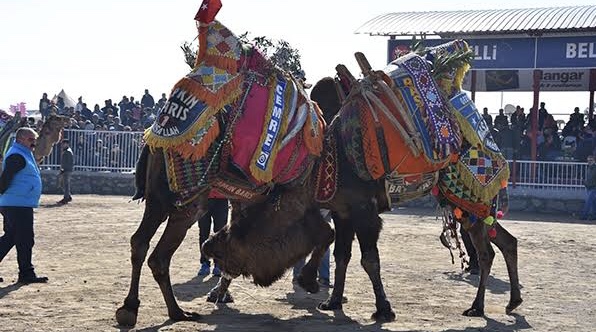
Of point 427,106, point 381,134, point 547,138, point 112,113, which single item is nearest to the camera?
point 381,134

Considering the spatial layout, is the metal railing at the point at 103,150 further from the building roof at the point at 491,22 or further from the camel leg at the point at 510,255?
the camel leg at the point at 510,255

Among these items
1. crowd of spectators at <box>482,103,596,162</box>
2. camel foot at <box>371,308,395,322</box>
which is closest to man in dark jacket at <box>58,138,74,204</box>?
crowd of spectators at <box>482,103,596,162</box>

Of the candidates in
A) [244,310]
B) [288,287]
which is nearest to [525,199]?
[288,287]

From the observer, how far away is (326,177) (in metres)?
8.27

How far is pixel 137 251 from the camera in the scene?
7777 mm

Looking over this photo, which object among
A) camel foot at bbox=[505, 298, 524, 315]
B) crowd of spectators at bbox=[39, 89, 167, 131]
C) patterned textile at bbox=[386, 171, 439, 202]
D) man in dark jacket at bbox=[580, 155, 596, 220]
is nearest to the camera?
patterned textile at bbox=[386, 171, 439, 202]

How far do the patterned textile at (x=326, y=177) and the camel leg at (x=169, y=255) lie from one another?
3.57ft

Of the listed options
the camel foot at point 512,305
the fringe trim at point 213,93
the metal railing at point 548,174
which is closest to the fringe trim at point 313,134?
the fringe trim at point 213,93

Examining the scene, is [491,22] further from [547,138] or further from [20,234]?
[20,234]

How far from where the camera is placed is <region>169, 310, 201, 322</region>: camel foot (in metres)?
7.98

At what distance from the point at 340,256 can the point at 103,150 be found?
18.1 meters

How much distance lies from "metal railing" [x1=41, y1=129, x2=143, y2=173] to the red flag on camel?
18.3m

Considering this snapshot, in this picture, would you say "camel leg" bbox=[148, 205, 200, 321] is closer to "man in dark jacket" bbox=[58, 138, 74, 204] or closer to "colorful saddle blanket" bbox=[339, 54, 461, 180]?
"colorful saddle blanket" bbox=[339, 54, 461, 180]

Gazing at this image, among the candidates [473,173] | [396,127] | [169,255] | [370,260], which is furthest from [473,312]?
[169,255]
